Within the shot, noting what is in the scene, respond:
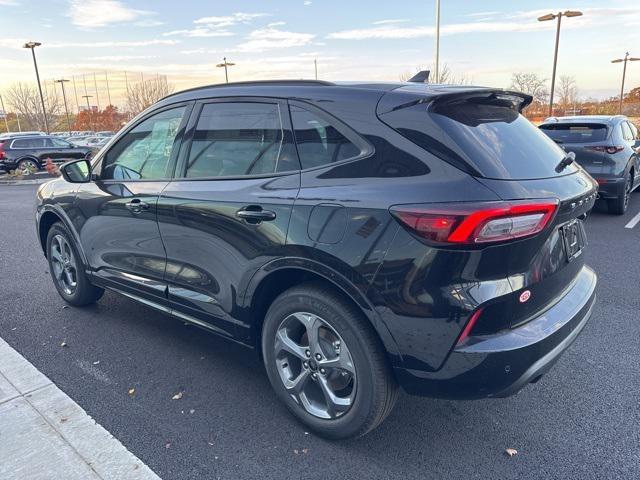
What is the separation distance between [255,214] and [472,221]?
1158 mm

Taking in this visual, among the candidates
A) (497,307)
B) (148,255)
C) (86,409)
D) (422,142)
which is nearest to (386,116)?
(422,142)

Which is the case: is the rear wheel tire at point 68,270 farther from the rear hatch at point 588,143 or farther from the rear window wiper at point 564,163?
the rear hatch at point 588,143

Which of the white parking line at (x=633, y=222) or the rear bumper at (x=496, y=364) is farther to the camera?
the white parking line at (x=633, y=222)

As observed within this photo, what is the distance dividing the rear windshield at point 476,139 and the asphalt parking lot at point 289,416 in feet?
4.50

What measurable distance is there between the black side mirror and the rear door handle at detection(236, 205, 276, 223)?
75.0 inches

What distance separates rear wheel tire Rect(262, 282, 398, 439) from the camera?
231cm

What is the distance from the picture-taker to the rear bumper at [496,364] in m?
2.10

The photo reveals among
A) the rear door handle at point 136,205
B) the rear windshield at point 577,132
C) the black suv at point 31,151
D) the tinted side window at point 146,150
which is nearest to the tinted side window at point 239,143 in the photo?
the tinted side window at point 146,150

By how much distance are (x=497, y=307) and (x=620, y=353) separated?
77.5 inches

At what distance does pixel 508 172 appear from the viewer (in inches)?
86.4

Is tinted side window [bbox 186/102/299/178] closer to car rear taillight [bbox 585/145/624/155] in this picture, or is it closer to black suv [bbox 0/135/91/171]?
car rear taillight [bbox 585/145/624/155]

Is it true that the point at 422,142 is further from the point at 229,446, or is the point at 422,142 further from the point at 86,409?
the point at 86,409

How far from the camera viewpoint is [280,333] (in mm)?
2684

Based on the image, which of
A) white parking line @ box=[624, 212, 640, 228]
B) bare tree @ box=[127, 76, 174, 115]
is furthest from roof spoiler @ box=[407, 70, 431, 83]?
bare tree @ box=[127, 76, 174, 115]
